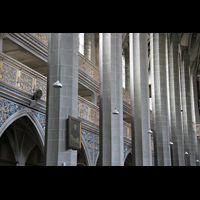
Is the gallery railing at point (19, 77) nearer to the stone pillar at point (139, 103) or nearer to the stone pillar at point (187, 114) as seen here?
the stone pillar at point (139, 103)

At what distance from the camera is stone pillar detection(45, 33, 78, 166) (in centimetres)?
1008

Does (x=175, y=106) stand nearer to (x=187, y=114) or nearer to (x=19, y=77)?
(x=187, y=114)

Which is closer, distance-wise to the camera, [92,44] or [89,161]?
[89,161]

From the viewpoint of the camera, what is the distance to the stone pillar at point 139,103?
1714cm

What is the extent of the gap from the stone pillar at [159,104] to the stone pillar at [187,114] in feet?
28.7

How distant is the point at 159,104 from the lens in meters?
22.3

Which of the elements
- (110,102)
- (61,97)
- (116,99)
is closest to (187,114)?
(116,99)

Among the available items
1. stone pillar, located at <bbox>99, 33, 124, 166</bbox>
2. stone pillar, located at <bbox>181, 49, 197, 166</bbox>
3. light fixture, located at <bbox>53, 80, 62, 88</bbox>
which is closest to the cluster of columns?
stone pillar, located at <bbox>99, 33, 124, 166</bbox>

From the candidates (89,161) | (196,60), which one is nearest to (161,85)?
(89,161)

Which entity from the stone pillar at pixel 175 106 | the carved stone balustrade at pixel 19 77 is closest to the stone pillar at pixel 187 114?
the stone pillar at pixel 175 106
